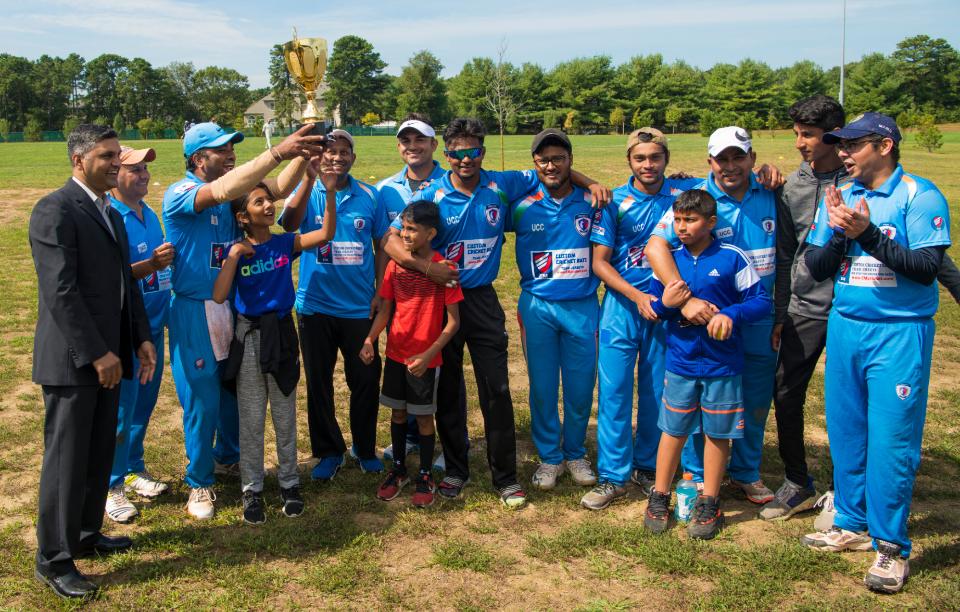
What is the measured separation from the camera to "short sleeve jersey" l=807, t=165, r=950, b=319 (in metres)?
3.66

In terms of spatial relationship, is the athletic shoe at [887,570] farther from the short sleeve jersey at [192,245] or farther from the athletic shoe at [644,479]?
the short sleeve jersey at [192,245]

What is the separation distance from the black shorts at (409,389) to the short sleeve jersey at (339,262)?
21.4 inches

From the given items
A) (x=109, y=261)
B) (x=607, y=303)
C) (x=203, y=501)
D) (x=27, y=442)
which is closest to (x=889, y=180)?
(x=607, y=303)

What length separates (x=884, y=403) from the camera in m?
3.79

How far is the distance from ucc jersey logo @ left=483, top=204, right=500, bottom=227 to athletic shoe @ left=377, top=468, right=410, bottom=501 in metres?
1.79

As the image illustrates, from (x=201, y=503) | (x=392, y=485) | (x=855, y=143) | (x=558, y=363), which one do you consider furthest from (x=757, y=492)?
(x=201, y=503)

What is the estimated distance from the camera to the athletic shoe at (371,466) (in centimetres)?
519

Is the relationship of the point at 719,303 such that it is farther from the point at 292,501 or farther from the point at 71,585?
the point at 71,585

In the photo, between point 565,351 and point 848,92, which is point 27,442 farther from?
point 848,92

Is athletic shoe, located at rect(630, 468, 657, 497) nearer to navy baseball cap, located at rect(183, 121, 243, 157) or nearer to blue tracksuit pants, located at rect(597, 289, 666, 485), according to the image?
blue tracksuit pants, located at rect(597, 289, 666, 485)

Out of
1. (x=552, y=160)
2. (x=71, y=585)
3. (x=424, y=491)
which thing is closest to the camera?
(x=71, y=585)

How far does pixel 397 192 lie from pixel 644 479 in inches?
105

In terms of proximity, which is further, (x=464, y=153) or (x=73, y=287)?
(x=464, y=153)

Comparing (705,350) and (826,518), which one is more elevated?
(705,350)
